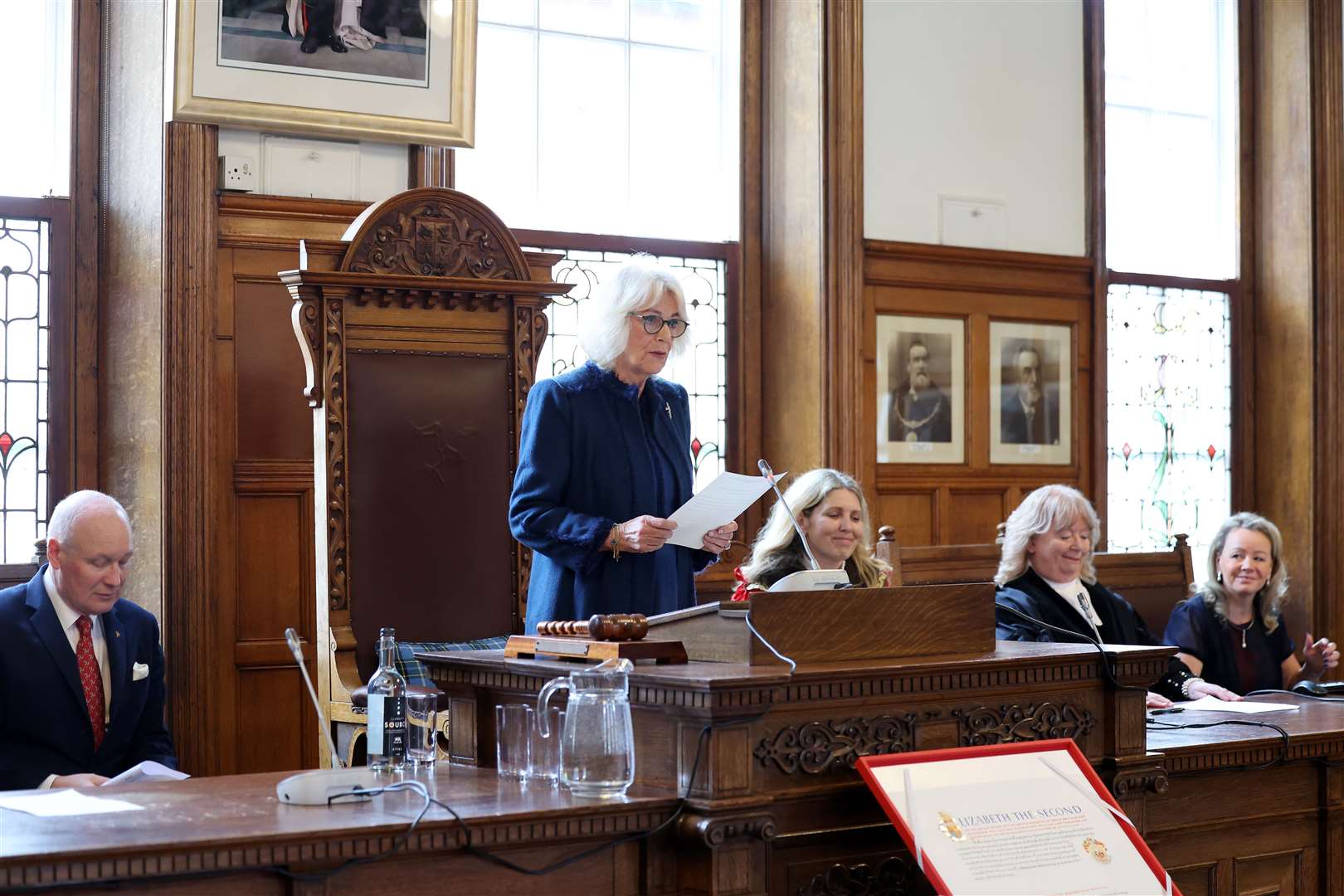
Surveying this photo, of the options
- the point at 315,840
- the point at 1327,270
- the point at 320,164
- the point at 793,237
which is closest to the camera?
the point at 315,840

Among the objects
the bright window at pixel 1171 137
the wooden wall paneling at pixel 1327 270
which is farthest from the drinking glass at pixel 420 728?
the wooden wall paneling at pixel 1327 270

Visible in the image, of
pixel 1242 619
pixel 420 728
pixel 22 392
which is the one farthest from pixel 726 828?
pixel 1242 619

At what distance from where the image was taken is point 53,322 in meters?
4.32

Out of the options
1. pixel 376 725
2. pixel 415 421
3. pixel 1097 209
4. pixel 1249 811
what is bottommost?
pixel 1249 811

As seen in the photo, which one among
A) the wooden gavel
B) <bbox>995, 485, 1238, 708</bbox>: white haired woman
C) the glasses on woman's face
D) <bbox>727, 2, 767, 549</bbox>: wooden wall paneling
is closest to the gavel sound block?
the wooden gavel

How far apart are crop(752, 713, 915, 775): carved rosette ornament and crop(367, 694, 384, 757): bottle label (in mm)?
658

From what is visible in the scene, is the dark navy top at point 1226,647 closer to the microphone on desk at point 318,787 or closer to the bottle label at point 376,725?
the bottle label at point 376,725

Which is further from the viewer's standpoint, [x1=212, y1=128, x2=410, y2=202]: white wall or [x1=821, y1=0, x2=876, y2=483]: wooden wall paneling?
[x1=821, y1=0, x2=876, y2=483]: wooden wall paneling

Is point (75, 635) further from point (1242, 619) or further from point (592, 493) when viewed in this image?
point (1242, 619)

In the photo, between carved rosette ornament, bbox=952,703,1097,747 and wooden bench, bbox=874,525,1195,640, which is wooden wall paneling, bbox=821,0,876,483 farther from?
carved rosette ornament, bbox=952,703,1097,747

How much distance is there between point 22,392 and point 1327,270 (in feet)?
16.3

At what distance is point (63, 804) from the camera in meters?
2.05

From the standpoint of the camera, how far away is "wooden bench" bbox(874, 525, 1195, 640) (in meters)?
4.63

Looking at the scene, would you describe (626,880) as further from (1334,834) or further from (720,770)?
(1334,834)
